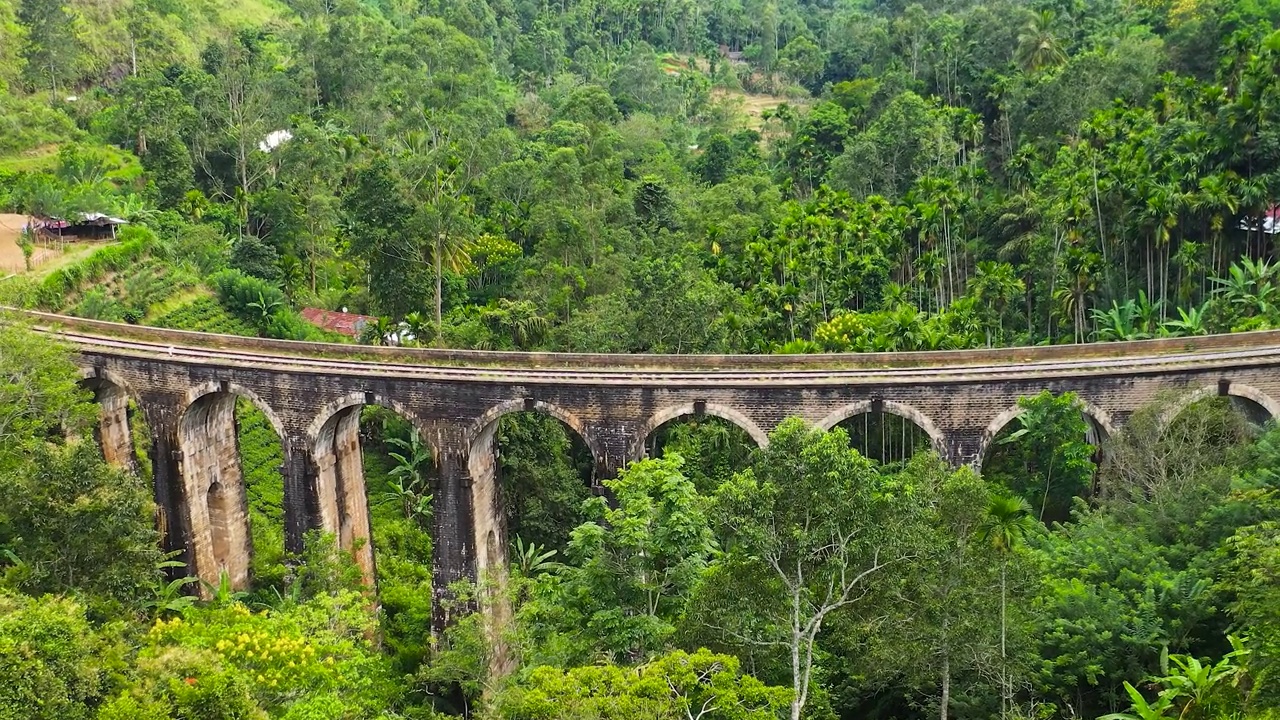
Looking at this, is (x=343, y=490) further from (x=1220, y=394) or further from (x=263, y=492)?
(x=1220, y=394)

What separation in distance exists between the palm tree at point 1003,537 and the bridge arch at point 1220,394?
389 inches

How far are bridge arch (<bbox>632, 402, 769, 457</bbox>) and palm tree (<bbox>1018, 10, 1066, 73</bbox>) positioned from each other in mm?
46768

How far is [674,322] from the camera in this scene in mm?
44188

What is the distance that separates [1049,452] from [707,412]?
1073 centimetres

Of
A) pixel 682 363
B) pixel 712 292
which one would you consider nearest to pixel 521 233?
pixel 712 292

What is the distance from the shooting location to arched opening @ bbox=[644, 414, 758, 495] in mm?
39312

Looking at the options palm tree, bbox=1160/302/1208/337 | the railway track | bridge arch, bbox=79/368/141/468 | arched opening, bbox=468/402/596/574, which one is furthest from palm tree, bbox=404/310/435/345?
palm tree, bbox=1160/302/1208/337

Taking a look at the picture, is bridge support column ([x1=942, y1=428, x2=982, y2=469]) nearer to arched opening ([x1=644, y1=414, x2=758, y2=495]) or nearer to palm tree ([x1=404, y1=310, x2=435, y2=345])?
arched opening ([x1=644, y1=414, x2=758, y2=495])

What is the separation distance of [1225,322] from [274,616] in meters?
34.3

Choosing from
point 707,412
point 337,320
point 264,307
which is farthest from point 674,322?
point 264,307

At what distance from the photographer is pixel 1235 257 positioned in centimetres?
4250

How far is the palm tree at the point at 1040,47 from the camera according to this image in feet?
220

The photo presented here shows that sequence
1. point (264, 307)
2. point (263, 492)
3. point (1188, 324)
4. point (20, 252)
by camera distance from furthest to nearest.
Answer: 1. point (264, 307)
2. point (20, 252)
3. point (263, 492)
4. point (1188, 324)

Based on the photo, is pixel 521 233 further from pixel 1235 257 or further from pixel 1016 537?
pixel 1016 537
